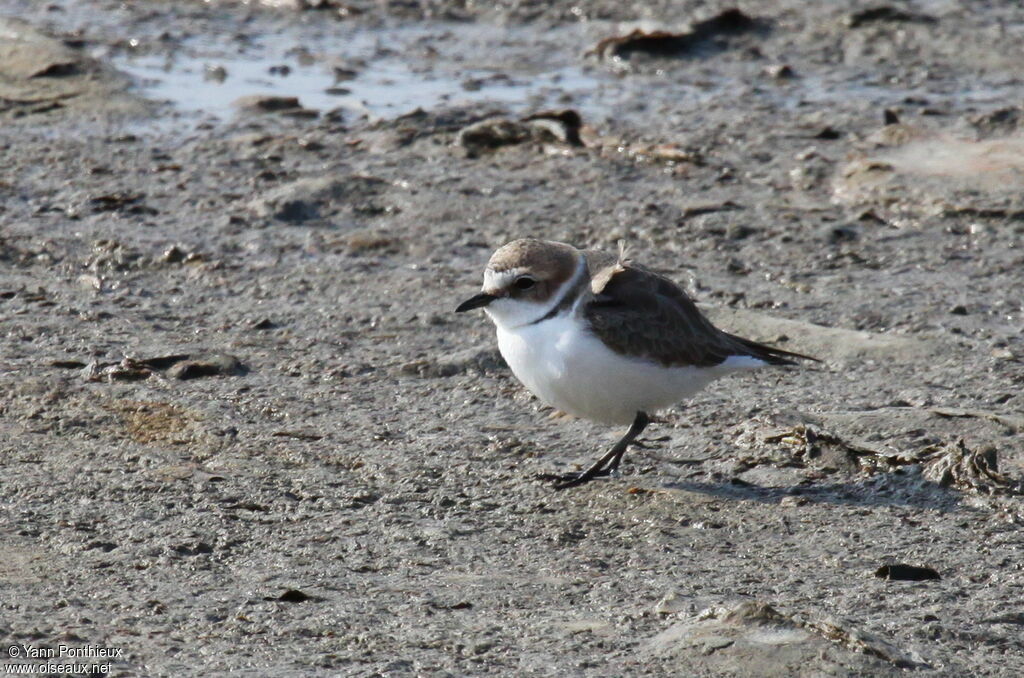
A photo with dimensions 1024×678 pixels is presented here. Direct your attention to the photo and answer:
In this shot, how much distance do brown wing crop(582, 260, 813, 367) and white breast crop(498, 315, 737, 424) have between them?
0.14 feet

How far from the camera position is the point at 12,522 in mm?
4551

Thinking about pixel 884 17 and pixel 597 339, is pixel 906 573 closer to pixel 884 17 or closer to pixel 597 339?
pixel 597 339

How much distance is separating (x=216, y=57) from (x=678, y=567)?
281 inches

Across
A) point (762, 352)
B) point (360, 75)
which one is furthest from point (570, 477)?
point (360, 75)

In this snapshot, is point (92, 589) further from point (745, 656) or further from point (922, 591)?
point (922, 591)

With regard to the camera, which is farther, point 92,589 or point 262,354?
point 262,354

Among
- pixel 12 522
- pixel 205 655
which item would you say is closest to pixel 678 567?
pixel 205 655

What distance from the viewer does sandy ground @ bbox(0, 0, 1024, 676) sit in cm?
404

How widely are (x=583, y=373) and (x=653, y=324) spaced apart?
0.34m

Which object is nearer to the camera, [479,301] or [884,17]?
[479,301]

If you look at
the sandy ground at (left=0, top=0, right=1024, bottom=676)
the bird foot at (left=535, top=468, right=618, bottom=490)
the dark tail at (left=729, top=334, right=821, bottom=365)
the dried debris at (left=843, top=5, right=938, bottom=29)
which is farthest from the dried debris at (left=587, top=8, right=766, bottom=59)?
the bird foot at (left=535, top=468, right=618, bottom=490)

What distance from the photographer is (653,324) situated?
5172 millimetres

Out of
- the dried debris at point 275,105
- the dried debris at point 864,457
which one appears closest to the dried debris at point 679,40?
the dried debris at point 275,105

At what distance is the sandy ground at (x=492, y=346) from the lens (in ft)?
13.3
